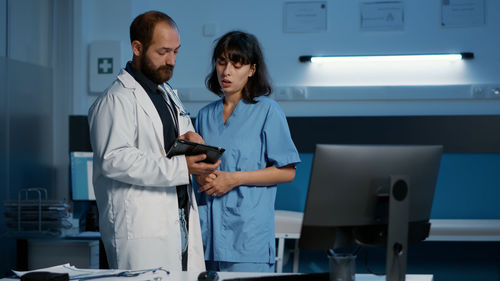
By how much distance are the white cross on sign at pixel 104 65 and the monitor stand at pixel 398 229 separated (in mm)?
2861

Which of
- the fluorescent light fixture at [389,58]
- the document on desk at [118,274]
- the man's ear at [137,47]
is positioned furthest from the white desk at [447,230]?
the document on desk at [118,274]

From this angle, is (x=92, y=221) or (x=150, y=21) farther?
(x=92, y=221)

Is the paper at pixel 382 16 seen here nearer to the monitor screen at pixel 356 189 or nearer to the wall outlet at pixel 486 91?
the wall outlet at pixel 486 91

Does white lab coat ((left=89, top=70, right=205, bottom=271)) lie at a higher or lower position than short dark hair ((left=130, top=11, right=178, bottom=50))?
lower

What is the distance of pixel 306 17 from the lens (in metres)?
3.91

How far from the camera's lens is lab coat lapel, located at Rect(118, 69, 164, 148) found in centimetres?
187

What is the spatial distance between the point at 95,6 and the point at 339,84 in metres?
1.76

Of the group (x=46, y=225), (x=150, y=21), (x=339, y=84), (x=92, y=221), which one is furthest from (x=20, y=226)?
(x=339, y=84)

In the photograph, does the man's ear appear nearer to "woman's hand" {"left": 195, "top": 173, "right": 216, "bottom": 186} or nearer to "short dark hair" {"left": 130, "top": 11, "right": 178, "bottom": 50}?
"short dark hair" {"left": 130, "top": 11, "right": 178, "bottom": 50}

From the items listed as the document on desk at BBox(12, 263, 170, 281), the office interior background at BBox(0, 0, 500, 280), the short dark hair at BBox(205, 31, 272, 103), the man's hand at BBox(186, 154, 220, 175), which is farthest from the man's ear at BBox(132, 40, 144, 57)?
the office interior background at BBox(0, 0, 500, 280)

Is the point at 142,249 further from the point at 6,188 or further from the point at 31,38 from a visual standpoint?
the point at 31,38

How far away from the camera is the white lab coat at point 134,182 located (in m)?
1.74

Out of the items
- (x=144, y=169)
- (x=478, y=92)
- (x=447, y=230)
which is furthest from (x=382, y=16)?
(x=144, y=169)

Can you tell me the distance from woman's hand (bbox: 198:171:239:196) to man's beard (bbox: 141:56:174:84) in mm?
375
